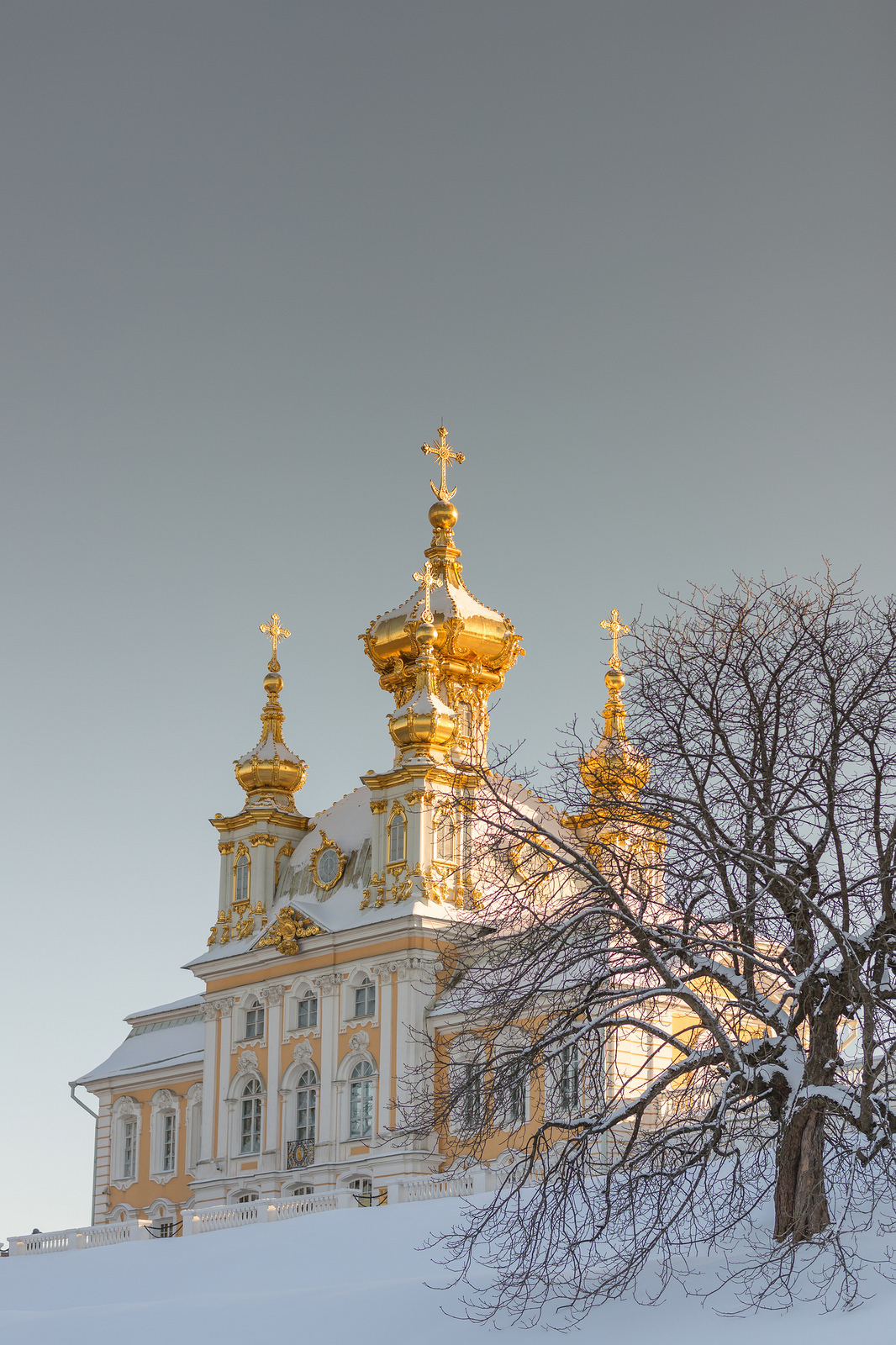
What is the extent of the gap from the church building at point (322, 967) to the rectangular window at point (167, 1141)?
64 millimetres

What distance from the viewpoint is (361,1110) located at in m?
40.1

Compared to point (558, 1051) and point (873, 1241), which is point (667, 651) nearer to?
point (558, 1051)

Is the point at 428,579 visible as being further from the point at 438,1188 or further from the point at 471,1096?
the point at 471,1096

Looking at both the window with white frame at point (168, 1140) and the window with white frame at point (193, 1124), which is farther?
the window with white frame at point (168, 1140)

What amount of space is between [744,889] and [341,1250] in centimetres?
921

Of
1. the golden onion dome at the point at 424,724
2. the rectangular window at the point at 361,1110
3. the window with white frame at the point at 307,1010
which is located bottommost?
the rectangular window at the point at 361,1110

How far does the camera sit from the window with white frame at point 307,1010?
4200 cm

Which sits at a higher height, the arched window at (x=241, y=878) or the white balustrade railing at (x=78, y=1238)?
the arched window at (x=241, y=878)

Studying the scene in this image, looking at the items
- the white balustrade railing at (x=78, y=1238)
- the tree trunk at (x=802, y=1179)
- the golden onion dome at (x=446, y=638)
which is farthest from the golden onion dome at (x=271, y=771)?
the tree trunk at (x=802, y=1179)

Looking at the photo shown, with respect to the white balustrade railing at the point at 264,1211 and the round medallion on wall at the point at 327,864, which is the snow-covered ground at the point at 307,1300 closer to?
the white balustrade railing at the point at 264,1211

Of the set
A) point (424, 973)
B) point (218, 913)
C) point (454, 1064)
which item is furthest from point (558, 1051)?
point (218, 913)

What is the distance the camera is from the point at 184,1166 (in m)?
46.1

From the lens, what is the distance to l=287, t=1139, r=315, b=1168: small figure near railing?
40.6 meters

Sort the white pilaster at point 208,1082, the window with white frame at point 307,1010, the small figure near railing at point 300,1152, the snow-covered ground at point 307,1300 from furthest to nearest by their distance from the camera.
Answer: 1. the white pilaster at point 208,1082
2. the window with white frame at point 307,1010
3. the small figure near railing at point 300,1152
4. the snow-covered ground at point 307,1300
